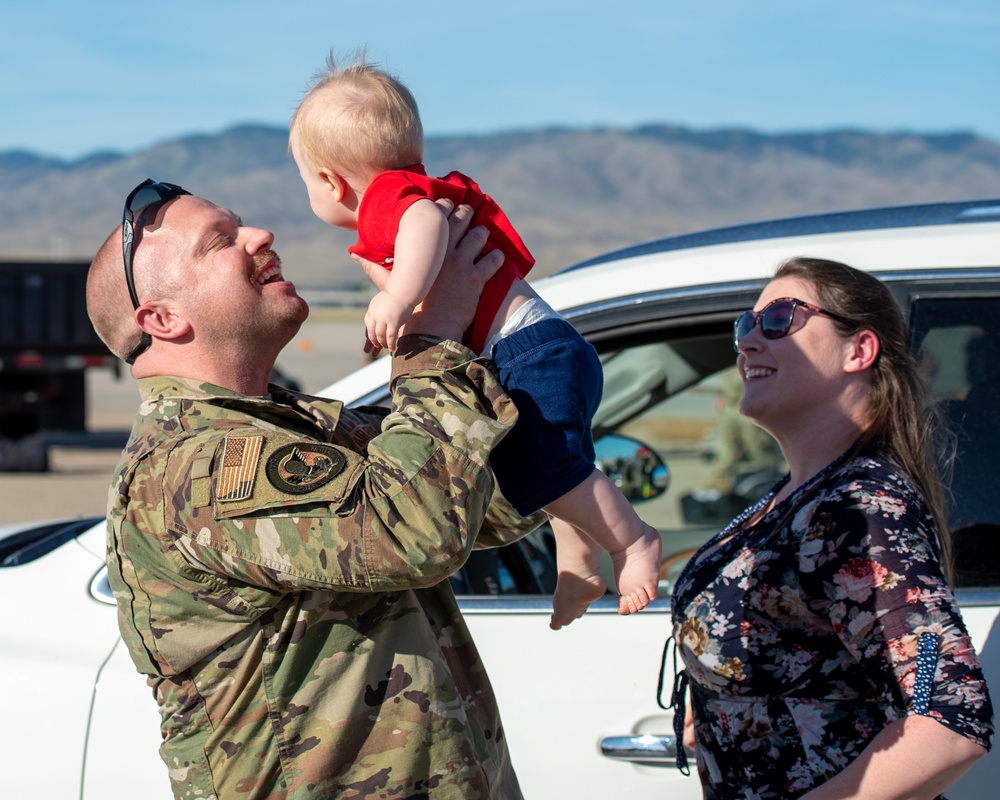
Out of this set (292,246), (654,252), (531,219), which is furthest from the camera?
(531,219)

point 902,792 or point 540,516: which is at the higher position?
point 540,516

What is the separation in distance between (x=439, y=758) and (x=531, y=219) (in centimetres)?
19849

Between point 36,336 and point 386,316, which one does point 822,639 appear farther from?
point 36,336

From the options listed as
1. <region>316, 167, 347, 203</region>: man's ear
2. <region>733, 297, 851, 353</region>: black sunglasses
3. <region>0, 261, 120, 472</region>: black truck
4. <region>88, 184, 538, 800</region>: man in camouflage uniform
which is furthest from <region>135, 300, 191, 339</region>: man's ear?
<region>0, 261, 120, 472</region>: black truck

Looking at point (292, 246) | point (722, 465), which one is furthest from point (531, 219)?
point (722, 465)

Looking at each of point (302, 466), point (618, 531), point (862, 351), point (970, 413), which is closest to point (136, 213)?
point (302, 466)

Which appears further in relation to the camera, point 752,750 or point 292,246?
point 292,246

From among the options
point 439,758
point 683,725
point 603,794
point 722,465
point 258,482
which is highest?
point 258,482

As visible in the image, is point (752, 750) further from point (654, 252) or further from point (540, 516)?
point (654, 252)

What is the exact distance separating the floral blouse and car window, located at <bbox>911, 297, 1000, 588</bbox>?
1.80ft

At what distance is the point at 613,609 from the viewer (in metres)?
2.37

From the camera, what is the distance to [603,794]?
2.25m

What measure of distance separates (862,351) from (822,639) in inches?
21.8

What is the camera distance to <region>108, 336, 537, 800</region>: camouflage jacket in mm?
1556
